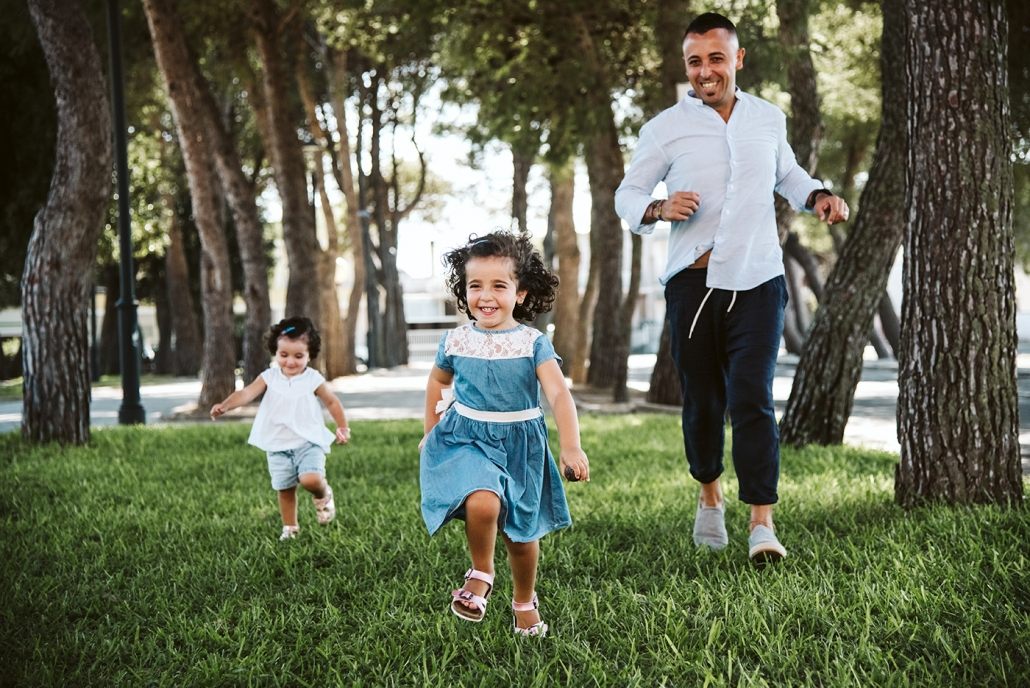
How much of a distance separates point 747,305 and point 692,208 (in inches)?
21.4

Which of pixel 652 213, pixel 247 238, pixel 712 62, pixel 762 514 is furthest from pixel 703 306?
pixel 247 238

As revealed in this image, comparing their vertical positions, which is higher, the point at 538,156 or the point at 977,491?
the point at 538,156

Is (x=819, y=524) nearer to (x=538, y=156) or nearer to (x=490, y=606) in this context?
(x=490, y=606)

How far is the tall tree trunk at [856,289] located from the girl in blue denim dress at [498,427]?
4.89 m

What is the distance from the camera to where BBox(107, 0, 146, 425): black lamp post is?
1130cm

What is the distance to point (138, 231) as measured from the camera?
24.0 meters

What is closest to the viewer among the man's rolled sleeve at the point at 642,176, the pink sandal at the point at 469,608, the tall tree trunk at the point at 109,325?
the pink sandal at the point at 469,608

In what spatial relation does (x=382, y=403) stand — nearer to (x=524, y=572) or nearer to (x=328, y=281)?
(x=328, y=281)

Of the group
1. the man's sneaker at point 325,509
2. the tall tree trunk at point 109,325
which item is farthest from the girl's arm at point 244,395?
the tall tree trunk at point 109,325

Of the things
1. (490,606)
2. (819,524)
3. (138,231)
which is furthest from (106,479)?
(138,231)

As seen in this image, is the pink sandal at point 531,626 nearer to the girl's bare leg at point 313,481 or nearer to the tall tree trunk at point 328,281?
the girl's bare leg at point 313,481

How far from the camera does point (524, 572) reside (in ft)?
10.7

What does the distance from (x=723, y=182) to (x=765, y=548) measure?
1543 mm

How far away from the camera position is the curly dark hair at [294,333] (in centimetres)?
518
